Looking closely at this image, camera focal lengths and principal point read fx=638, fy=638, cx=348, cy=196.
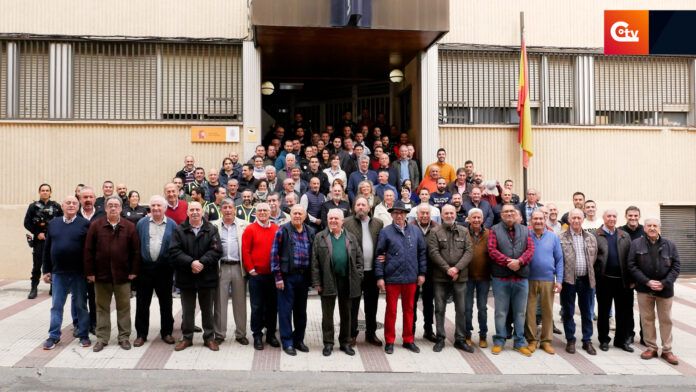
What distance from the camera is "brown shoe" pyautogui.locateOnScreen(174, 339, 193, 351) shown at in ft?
26.0

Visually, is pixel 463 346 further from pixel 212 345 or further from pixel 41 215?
pixel 41 215

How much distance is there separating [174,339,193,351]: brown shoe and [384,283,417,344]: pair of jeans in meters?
2.49

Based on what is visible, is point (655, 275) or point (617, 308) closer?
point (655, 275)

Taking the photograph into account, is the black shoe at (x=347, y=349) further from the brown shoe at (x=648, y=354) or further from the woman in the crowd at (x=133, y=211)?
the woman in the crowd at (x=133, y=211)

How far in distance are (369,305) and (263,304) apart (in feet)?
4.56

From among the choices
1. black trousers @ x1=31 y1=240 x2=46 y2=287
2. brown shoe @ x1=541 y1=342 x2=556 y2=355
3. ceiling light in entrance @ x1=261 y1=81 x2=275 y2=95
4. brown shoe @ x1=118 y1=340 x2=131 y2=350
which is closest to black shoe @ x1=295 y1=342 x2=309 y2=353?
brown shoe @ x1=118 y1=340 x2=131 y2=350

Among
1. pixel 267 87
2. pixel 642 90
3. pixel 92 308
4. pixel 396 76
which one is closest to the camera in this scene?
pixel 92 308

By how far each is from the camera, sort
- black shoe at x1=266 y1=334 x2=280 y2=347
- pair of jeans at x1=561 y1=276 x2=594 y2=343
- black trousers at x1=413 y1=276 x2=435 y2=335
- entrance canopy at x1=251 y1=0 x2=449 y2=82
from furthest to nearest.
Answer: entrance canopy at x1=251 y1=0 x2=449 y2=82
black trousers at x1=413 y1=276 x2=435 y2=335
pair of jeans at x1=561 y1=276 x2=594 y2=343
black shoe at x1=266 y1=334 x2=280 y2=347

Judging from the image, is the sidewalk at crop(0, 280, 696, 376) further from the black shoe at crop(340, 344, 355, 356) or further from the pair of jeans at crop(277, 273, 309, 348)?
the pair of jeans at crop(277, 273, 309, 348)

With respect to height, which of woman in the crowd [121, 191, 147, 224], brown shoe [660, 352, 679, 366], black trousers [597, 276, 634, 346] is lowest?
brown shoe [660, 352, 679, 366]

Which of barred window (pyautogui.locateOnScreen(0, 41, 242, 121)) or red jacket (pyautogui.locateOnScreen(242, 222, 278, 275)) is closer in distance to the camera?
red jacket (pyautogui.locateOnScreen(242, 222, 278, 275))

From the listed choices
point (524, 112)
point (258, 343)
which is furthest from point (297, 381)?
point (524, 112)

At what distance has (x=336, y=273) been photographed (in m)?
7.96

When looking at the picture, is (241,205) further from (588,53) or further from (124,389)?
(588,53)
